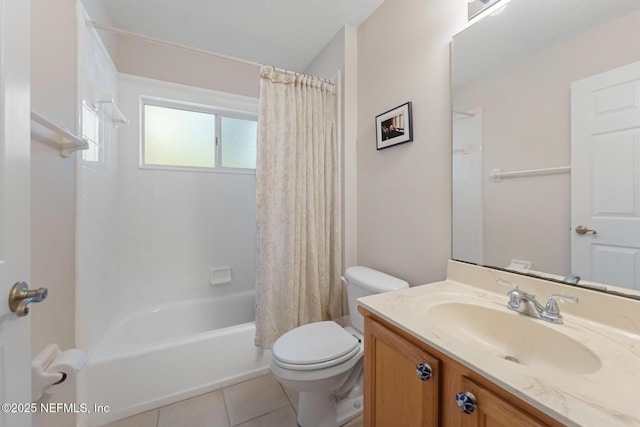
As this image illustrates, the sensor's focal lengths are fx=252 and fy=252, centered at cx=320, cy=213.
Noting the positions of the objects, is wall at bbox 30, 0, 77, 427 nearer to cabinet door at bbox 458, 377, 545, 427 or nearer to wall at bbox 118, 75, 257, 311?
wall at bbox 118, 75, 257, 311

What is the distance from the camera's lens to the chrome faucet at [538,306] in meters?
0.78

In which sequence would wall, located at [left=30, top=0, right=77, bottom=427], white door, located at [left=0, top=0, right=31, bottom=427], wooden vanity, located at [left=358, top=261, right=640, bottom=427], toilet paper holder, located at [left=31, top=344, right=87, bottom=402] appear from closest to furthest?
wooden vanity, located at [left=358, top=261, right=640, bottom=427] < white door, located at [left=0, top=0, right=31, bottom=427] < toilet paper holder, located at [left=31, top=344, right=87, bottom=402] < wall, located at [left=30, top=0, right=77, bottom=427]

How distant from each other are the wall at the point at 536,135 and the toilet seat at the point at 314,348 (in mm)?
770

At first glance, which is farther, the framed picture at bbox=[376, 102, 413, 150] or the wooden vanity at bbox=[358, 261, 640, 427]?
the framed picture at bbox=[376, 102, 413, 150]

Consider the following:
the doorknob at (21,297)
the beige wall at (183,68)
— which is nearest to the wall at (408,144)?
the beige wall at (183,68)

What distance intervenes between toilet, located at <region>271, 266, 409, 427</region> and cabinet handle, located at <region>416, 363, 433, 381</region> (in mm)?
→ 563

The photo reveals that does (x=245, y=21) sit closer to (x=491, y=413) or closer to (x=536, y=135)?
(x=536, y=135)

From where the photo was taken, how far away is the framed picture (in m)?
1.41

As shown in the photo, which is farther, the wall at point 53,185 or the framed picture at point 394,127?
the framed picture at point 394,127

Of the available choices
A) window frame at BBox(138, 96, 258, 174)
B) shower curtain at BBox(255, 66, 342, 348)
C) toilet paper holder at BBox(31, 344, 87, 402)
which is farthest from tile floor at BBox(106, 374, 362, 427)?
window frame at BBox(138, 96, 258, 174)

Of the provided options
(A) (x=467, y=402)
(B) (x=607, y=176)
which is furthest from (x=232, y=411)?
(B) (x=607, y=176)

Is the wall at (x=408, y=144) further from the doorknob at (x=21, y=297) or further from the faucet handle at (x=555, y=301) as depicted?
the doorknob at (x=21, y=297)

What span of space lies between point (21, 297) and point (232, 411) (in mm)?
1224

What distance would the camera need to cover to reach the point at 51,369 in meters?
0.90
